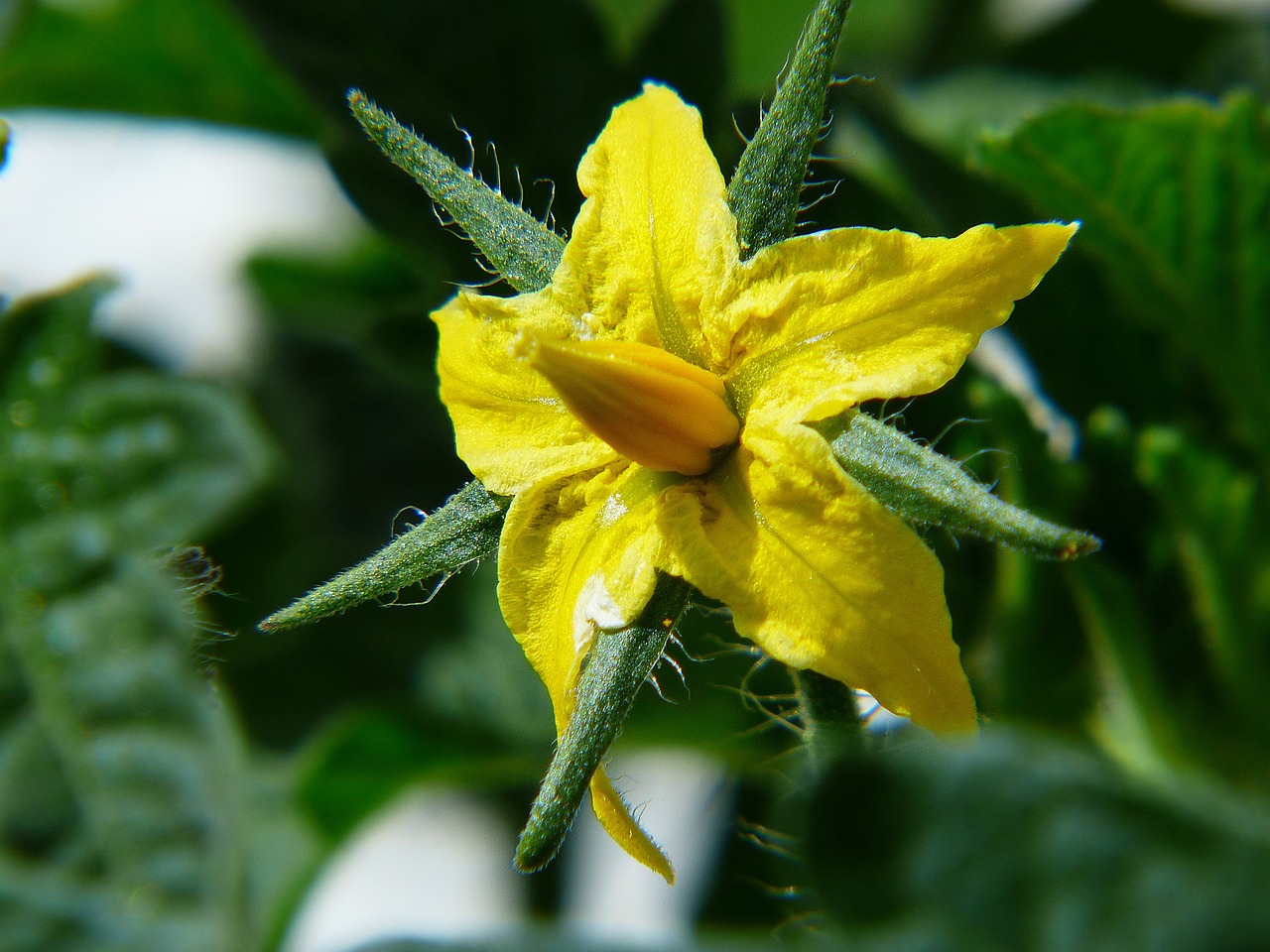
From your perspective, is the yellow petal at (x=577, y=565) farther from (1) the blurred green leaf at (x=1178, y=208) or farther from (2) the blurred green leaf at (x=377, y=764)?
(2) the blurred green leaf at (x=377, y=764)

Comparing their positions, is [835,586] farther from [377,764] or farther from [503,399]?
[377,764]

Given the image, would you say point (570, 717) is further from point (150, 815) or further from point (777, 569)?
point (150, 815)

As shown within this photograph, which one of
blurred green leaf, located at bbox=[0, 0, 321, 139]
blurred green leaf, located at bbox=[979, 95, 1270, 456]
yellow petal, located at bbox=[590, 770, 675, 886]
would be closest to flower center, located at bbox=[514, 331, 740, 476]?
yellow petal, located at bbox=[590, 770, 675, 886]

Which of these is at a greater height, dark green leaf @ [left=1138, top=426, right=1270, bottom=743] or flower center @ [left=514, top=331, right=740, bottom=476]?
→ flower center @ [left=514, top=331, right=740, bottom=476]

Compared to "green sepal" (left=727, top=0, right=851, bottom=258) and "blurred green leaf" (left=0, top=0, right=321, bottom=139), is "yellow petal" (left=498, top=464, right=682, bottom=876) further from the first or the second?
"blurred green leaf" (left=0, top=0, right=321, bottom=139)

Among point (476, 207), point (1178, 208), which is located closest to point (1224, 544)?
point (1178, 208)

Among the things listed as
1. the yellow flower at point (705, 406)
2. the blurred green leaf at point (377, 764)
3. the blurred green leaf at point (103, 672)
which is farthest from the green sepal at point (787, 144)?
the blurred green leaf at point (377, 764)
